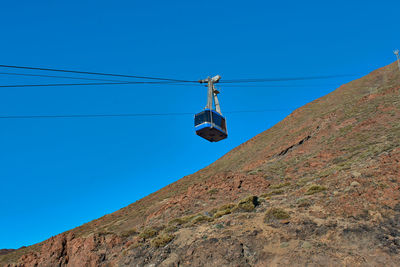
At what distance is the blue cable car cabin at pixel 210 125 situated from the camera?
84.3 feet

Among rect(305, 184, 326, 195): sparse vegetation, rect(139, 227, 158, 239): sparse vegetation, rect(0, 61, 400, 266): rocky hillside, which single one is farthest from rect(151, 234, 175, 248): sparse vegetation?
rect(305, 184, 326, 195): sparse vegetation

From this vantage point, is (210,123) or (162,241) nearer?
(162,241)

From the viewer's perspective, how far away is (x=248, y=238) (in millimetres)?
15852

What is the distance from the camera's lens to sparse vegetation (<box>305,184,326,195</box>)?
20.0 meters

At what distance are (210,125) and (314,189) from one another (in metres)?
9.04

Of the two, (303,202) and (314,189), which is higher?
(314,189)

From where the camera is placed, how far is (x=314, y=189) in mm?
20562

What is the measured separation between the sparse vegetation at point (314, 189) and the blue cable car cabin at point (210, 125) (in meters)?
8.62

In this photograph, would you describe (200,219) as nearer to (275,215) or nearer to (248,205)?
(248,205)

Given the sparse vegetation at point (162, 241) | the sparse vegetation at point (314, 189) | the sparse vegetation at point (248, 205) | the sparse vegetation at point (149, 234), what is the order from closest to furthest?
the sparse vegetation at point (162, 241) → the sparse vegetation at point (314, 189) → the sparse vegetation at point (149, 234) → the sparse vegetation at point (248, 205)

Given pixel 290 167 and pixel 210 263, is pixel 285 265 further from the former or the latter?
pixel 290 167

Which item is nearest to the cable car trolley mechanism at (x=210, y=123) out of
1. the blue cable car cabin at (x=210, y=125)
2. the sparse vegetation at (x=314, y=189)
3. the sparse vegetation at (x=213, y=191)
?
the blue cable car cabin at (x=210, y=125)

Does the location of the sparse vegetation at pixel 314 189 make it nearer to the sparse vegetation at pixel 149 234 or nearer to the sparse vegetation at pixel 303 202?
the sparse vegetation at pixel 303 202

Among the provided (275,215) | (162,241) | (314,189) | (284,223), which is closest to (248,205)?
(275,215)
